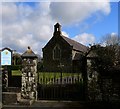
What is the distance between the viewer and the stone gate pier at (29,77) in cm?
1036

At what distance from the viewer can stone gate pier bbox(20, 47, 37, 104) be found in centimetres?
1036

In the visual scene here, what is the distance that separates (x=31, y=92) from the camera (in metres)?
10.4

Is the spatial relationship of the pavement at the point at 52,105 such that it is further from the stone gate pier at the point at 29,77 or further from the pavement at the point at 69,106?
the stone gate pier at the point at 29,77

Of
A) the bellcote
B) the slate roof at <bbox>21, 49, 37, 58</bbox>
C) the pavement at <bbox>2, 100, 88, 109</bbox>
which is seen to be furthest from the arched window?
the pavement at <bbox>2, 100, 88, 109</bbox>

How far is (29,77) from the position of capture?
1044 cm

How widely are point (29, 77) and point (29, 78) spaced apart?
41 mm

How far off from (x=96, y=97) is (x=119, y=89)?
2.96ft

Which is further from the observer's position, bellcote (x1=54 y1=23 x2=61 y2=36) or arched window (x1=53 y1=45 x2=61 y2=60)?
bellcote (x1=54 y1=23 x2=61 y2=36)

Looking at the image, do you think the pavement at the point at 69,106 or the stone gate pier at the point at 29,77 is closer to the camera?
the pavement at the point at 69,106

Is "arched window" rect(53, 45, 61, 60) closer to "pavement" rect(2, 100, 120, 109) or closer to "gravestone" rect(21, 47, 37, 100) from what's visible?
"gravestone" rect(21, 47, 37, 100)

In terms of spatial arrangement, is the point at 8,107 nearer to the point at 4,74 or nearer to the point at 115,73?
the point at 4,74

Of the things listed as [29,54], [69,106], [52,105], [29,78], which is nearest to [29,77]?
[29,78]

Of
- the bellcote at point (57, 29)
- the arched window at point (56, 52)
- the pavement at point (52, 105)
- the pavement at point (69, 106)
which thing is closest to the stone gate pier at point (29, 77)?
the pavement at point (52, 105)

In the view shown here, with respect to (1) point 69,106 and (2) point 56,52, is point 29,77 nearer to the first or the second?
(1) point 69,106
